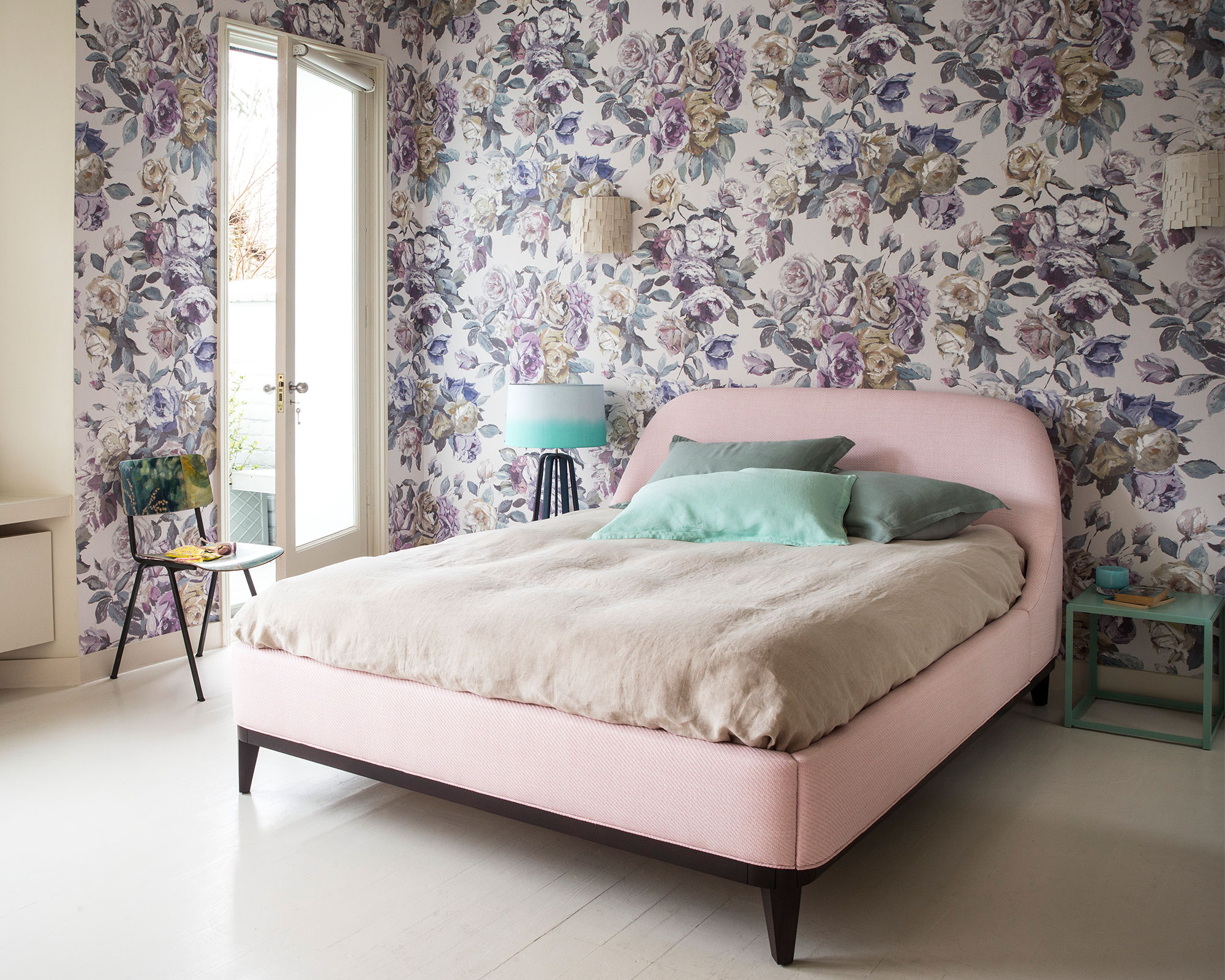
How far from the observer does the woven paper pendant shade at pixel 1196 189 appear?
10.3 ft

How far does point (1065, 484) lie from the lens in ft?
11.7

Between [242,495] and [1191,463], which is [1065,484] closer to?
[1191,463]

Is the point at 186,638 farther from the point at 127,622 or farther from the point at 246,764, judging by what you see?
the point at 246,764

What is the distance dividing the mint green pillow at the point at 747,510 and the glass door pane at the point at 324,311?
5.77ft

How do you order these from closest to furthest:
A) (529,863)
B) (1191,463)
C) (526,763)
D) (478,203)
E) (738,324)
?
1. (526,763)
2. (529,863)
3. (1191,463)
4. (738,324)
5. (478,203)

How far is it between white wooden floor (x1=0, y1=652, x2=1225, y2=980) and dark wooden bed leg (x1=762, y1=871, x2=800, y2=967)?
0.03 metres

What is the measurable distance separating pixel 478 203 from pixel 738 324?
148 cm

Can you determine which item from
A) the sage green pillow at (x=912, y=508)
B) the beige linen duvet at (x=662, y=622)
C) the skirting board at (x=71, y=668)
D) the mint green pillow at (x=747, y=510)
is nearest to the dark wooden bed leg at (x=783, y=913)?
the beige linen duvet at (x=662, y=622)

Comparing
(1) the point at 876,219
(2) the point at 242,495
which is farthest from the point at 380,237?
(1) the point at 876,219

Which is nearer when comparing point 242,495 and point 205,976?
point 205,976

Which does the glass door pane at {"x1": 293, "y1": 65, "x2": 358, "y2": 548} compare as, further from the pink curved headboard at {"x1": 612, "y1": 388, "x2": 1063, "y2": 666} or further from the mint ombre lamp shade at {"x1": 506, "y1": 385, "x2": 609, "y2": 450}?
the pink curved headboard at {"x1": 612, "y1": 388, "x2": 1063, "y2": 666}

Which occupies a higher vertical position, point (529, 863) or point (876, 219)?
point (876, 219)

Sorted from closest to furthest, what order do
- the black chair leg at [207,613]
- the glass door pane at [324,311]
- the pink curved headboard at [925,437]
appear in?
1. the pink curved headboard at [925,437]
2. the black chair leg at [207,613]
3. the glass door pane at [324,311]

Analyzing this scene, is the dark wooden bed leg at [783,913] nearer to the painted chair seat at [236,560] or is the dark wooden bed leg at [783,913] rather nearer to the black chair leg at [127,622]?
the painted chair seat at [236,560]
